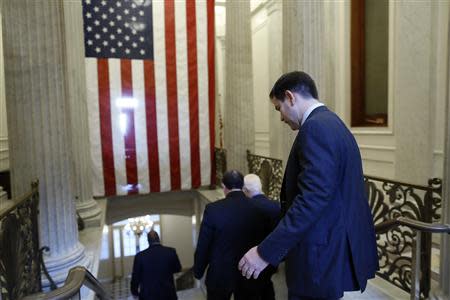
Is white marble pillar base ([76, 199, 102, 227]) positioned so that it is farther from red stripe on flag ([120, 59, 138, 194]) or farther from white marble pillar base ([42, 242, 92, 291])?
white marble pillar base ([42, 242, 92, 291])

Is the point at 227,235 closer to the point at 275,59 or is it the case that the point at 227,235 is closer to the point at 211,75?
the point at 211,75

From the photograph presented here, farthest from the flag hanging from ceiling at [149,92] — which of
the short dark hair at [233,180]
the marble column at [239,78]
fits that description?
the short dark hair at [233,180]

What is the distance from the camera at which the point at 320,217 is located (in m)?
1.61

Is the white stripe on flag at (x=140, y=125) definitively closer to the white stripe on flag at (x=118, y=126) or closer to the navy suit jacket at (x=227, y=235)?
the white stripe on flag at (x=118, y=126)

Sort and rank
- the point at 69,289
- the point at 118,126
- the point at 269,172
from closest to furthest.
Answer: the point at 69,289 → the point at 269,172 → the point at 118,126

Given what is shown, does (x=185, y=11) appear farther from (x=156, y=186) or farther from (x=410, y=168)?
(x=410, y=168)

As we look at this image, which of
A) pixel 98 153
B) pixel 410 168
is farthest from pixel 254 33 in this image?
pixel 410 168

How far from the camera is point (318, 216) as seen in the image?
5.15ft

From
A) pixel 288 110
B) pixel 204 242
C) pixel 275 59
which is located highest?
pixel 275 59

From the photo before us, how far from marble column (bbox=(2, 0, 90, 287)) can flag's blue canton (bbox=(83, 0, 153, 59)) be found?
3.74 m

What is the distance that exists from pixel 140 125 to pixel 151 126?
24 cm

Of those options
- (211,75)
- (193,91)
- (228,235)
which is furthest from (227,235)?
(211,75)

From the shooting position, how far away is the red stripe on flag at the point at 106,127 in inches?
286

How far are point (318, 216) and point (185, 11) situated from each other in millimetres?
6973
